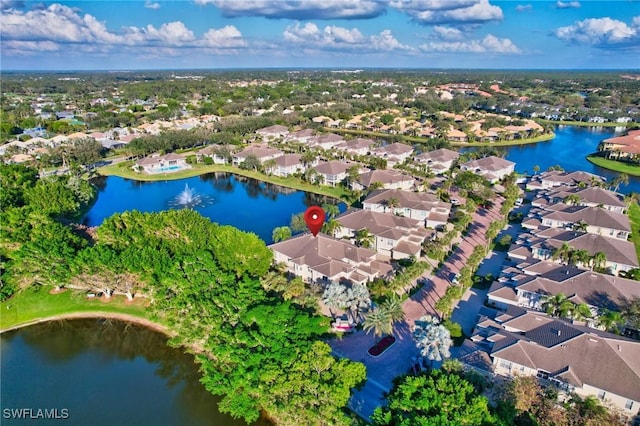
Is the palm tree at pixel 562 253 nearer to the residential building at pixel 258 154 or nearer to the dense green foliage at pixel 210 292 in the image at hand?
the dense green foliage at pixel 210 292

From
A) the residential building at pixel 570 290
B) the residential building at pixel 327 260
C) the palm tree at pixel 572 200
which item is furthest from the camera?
the palm tree at pixel 572 200

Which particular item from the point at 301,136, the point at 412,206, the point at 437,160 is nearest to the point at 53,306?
the point at 412,206

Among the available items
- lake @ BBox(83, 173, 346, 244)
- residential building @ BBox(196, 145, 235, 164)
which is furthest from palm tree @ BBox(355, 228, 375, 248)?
residential building @ BBox(196, 145, 235, 164)

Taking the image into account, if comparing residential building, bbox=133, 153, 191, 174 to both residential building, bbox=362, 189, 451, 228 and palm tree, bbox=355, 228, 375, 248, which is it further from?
palm tree, bbox=355, 228, 375, 248

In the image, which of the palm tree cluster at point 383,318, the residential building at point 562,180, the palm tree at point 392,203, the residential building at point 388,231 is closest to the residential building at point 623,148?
the residential building at point 562,180

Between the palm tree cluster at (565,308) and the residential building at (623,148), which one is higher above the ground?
the residential building at (623,148)

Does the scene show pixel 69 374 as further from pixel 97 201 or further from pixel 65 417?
pixel 97 201
